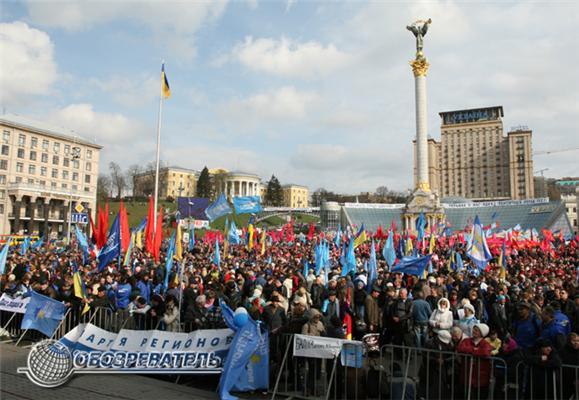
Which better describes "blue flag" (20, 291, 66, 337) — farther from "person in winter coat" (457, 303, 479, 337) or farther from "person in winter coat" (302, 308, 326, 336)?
"person in winter coat" (457, 303, 479, 337)

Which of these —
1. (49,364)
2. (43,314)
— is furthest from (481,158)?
(49,364)

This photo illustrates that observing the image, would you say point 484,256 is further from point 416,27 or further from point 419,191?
point 416,27

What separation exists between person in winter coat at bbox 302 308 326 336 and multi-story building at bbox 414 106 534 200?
449ft

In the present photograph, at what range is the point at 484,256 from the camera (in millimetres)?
15578

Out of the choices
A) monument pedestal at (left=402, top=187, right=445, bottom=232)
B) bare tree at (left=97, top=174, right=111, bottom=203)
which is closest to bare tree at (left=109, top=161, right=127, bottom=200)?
bare tree at (left=97, top=174, right=111, bottom=203)

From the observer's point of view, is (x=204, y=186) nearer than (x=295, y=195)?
Yes

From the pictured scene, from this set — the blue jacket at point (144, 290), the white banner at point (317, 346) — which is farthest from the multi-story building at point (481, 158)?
the white banner at point (317, 346)

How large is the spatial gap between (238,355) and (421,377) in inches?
120

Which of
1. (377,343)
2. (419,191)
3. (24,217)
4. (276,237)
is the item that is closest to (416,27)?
(419,191)

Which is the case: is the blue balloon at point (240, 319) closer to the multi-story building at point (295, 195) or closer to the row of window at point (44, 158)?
the row of window at point (44, 158)

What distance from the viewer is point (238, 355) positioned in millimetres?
6723

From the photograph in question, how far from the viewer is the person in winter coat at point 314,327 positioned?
7.18 meters

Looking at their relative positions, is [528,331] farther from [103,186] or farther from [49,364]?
[103,186]

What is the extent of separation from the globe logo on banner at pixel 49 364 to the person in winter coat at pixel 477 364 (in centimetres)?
660
